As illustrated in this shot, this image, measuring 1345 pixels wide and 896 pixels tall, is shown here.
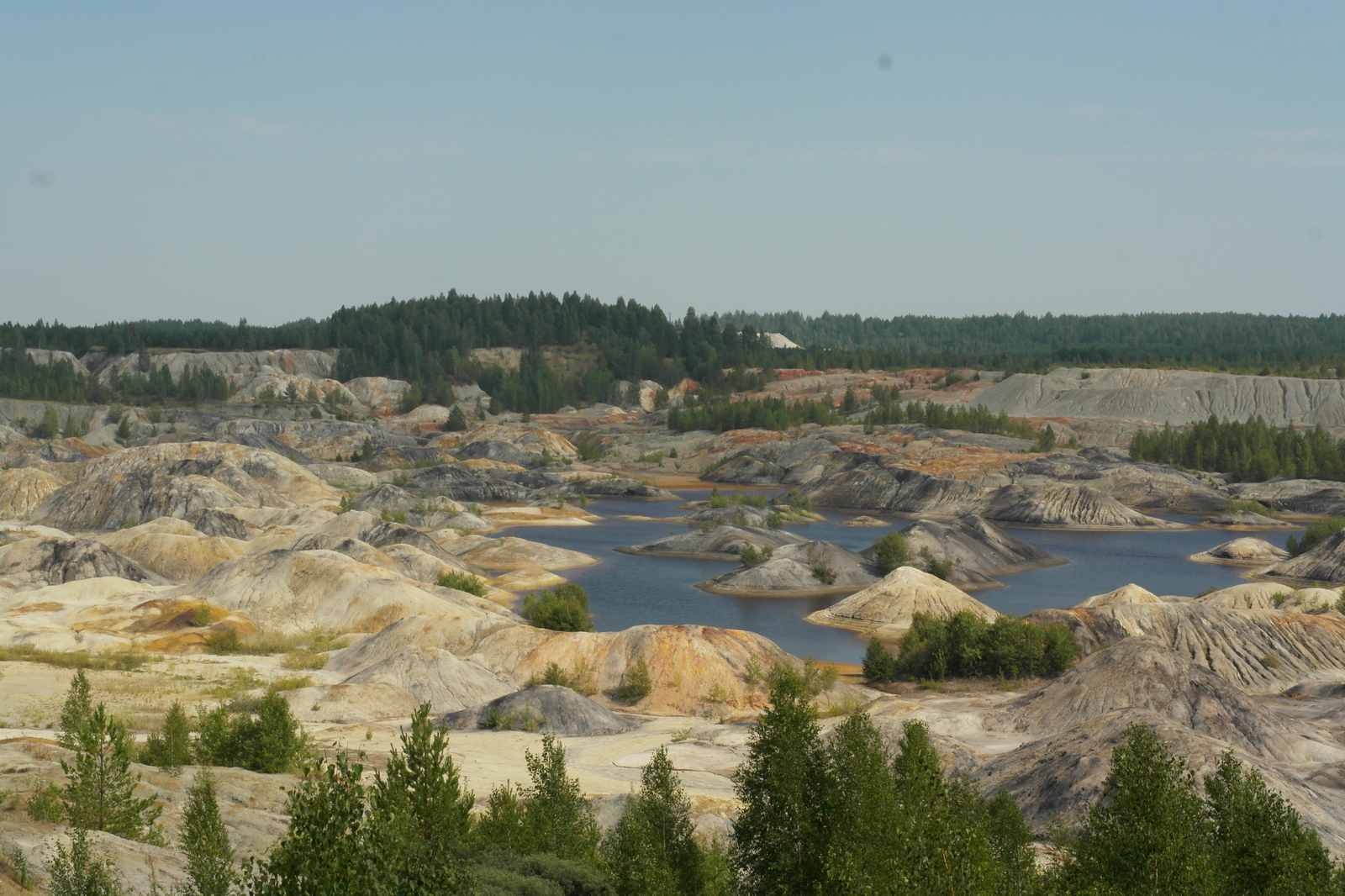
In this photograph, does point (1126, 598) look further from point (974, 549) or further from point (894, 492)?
point (894, 492)

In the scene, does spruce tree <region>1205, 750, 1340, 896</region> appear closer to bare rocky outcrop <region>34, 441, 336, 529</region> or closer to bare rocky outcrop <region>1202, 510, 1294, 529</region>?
bare rocky outcrop <region>34, 441, 336, 529</region>

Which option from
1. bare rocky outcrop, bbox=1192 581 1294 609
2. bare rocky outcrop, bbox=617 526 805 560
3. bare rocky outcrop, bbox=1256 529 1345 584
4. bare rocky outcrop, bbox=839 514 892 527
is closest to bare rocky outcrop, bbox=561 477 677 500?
bare rocky outcrop, bbox=839 514 892 527

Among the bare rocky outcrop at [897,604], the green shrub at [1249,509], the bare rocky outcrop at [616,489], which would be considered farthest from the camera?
the bare rocky outcrop at [616,489]

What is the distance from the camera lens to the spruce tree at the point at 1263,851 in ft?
64.5

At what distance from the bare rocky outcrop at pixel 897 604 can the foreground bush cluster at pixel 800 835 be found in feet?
146

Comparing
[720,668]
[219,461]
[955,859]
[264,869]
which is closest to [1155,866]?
[955,859]

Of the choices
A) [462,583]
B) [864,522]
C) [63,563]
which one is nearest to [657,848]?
[462,583]

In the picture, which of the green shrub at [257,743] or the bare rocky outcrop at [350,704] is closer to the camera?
the green shrub at [257,743]

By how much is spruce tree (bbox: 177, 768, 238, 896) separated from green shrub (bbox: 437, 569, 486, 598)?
5022 centimetres

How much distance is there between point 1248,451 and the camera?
→ 503 feet

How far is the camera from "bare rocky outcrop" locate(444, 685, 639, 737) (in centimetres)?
4297

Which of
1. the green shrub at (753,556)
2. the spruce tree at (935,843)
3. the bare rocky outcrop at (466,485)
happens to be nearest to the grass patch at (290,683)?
the spruce tree at (935,843)

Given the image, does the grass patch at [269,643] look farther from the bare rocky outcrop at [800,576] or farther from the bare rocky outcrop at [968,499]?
the bare rocky outcrop at [968,499]

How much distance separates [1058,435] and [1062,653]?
5096 inches
